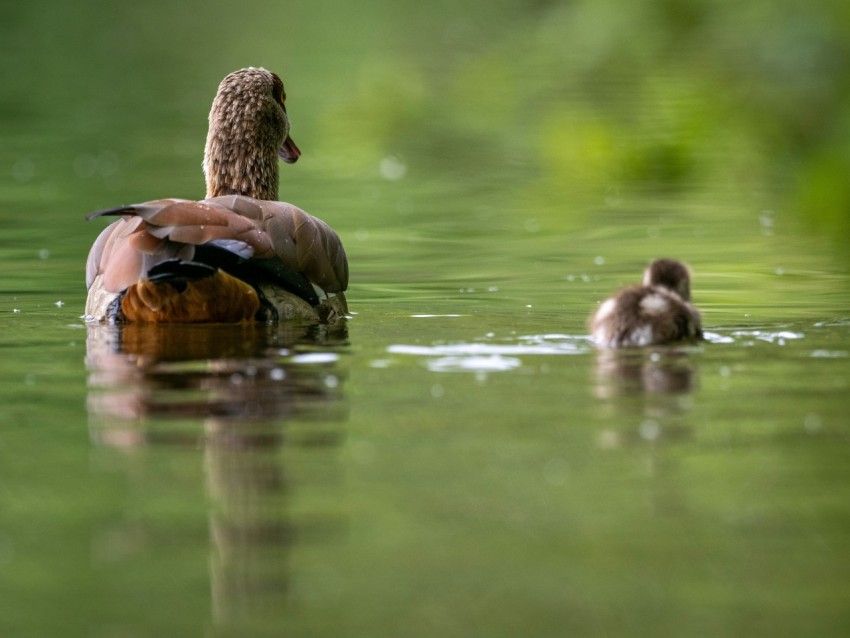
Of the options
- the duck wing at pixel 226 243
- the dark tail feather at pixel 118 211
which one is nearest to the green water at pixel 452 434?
the duck wing at pixel 226 243

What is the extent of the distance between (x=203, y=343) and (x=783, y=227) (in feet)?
21.6

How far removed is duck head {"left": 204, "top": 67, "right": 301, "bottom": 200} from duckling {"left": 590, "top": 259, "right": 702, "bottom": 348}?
259 centimetres

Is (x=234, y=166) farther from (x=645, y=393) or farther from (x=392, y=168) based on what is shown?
(x=392, y=168)

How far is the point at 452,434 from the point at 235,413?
708 mm

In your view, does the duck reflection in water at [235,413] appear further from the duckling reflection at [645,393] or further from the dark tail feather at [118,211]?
the duckling reflection at [645,393]

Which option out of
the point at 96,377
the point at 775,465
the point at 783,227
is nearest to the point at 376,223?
the point at 783,227

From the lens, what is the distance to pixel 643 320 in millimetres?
6805

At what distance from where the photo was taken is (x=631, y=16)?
19250 millimetres

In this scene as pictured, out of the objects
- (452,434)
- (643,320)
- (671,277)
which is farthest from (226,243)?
(452,434)

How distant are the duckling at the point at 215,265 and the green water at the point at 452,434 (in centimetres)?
19

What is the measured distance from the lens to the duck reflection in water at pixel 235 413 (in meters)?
3.81

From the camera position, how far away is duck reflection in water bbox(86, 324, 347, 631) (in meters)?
3.81

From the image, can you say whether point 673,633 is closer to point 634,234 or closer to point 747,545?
point 747,545

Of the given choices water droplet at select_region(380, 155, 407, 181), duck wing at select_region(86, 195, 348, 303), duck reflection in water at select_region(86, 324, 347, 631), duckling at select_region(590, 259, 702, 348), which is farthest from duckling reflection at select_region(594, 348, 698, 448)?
water droplet at select_region(380, 155, 407, 181)
